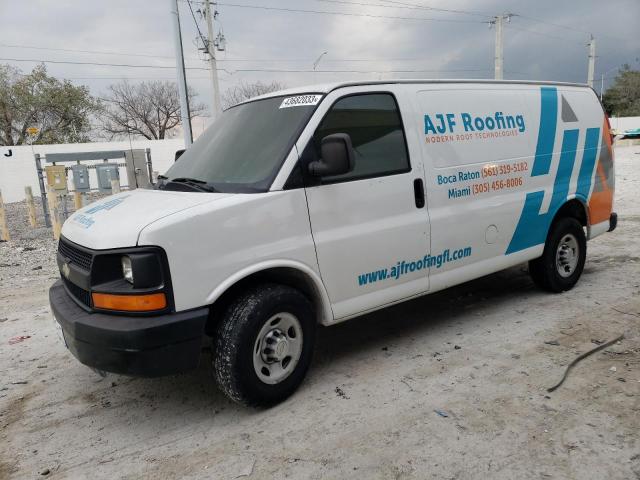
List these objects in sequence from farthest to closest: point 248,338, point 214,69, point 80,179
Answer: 1. point 214,69
2. point 80,179
3. point 248,338

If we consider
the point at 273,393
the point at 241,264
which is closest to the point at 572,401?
the point at 273,393

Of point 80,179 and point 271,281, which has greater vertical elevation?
point 80,179

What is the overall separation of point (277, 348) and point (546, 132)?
Answer: 3.55 metres

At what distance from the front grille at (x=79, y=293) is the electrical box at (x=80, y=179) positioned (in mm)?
8290

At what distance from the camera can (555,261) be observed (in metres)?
5.42

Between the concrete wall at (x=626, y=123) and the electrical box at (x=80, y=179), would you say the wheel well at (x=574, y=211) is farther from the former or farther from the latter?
the concrete wall at (x=626, y=123)

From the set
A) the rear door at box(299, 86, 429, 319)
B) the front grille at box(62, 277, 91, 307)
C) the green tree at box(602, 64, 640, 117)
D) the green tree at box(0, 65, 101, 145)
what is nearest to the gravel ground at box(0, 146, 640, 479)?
the rear door at box(299, 86, 429, 319)

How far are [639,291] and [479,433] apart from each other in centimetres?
353

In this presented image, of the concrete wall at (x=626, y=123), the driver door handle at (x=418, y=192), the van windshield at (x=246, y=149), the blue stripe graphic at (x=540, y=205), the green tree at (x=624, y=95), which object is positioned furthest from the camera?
the green tree at (x=624, y=95)

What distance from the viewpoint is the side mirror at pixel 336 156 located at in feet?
11.0

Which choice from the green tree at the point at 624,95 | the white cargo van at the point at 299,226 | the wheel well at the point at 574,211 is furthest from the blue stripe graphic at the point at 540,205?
the green tree at the point at 624,95

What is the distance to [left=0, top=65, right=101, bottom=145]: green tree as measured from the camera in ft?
118

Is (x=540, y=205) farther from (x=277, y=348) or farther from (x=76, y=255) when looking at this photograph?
(x=76, y=255)

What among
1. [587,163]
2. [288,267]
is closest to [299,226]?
[288,267]
